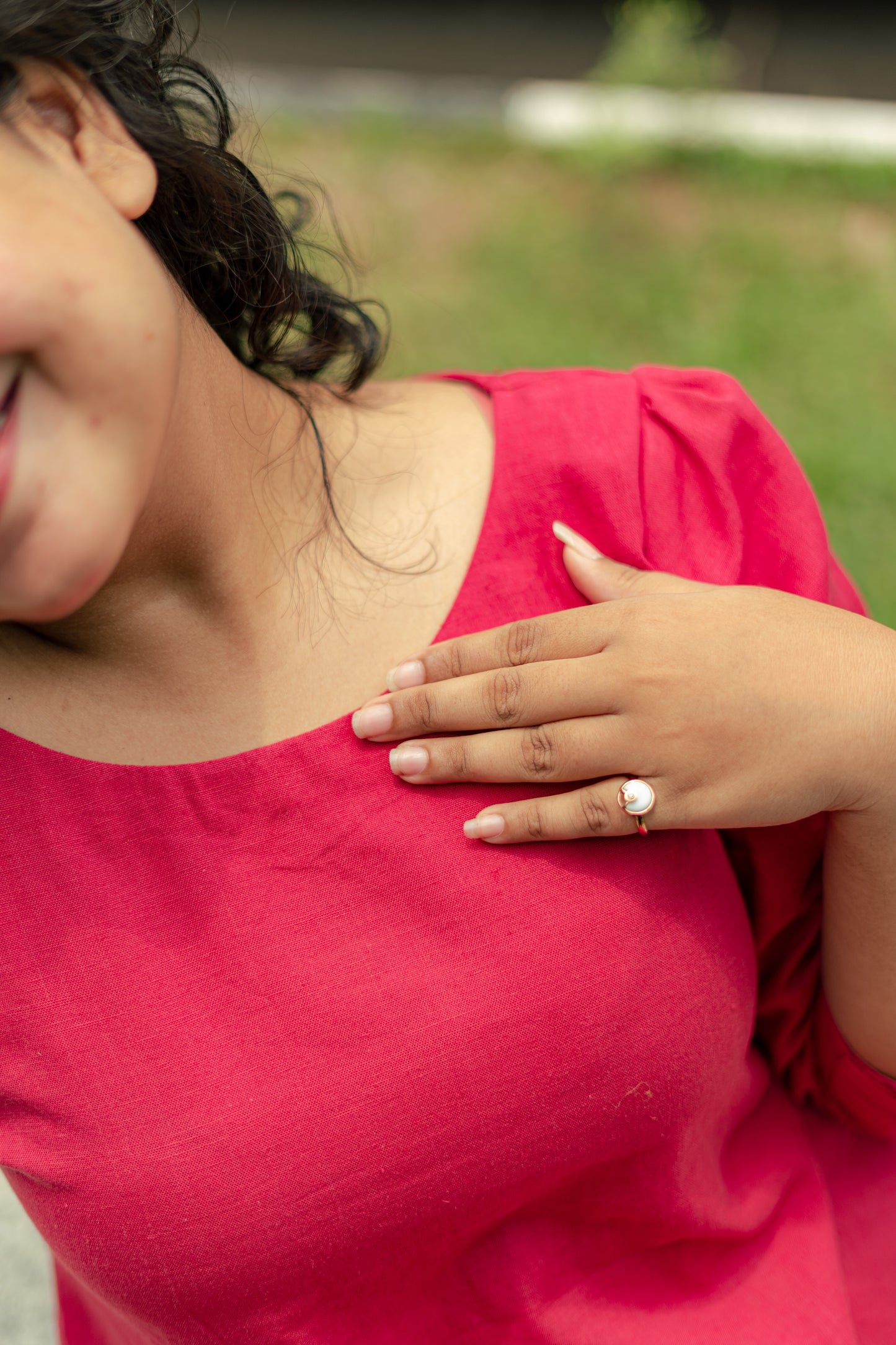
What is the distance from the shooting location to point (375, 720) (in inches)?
43.1

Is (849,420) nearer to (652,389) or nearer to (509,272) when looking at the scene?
(509,272)

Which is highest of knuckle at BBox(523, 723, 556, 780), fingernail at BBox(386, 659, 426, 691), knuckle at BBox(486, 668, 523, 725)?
fingernail at BBox(386, 659, 426, 691)

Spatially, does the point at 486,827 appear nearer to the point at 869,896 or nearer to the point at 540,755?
the point at 540,755

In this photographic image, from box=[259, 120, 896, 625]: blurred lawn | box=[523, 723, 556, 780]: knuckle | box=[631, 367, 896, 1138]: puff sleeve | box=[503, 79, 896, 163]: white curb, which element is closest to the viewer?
box=[523, 723, 556, 780]: knuckle

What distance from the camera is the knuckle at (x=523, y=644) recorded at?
111 centimetres

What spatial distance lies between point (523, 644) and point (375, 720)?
0.52 ft

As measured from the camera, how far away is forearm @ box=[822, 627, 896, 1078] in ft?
3.58

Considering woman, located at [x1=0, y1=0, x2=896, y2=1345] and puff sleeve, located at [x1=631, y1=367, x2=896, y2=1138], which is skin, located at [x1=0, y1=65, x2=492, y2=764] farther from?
puff sleeve, located at [x1=631, y1=367, x2=896, y2=1138]

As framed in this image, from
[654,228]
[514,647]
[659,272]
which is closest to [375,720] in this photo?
[514,647]

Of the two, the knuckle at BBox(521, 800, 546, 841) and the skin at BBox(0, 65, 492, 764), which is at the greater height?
the skin at BBox(0, 65, 492, 764)

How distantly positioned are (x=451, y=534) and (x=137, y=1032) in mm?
564

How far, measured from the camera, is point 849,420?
299cm

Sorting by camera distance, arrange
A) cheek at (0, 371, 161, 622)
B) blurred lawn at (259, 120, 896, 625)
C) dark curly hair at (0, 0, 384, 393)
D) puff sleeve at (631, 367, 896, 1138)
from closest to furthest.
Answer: cheek at (0, 371, 161, 622) → dark curly hair at (0, 0, 384, 393) → puff sleeve at (631, 367, 896, 1138) → blurred lawn at (259, 120, 896, 625)

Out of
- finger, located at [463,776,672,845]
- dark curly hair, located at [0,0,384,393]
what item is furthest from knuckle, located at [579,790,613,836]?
dark curly hair, located at [0,0,384,393]
